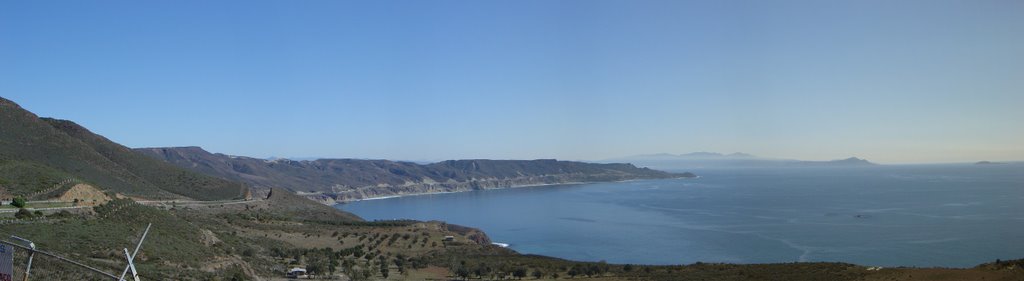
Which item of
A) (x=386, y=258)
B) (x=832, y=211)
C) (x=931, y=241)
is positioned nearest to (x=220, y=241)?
(x=386, y=258)

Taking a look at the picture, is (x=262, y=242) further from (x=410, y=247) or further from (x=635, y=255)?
(x=635, y=255)

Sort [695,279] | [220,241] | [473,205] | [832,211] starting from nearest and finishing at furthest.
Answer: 1. [695,279]
2. [220,241]
3. [832,211]
4. [473,205]

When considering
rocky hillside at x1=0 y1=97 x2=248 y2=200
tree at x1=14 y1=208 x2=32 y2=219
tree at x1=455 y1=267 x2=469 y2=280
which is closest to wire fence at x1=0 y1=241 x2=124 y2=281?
tree at x1=14 y1=208 x2=32 y2=219

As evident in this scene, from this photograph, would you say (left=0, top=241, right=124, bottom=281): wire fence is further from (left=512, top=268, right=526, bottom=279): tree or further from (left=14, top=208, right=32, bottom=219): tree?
(left=512, top=268, right=526, bottom=279): tree

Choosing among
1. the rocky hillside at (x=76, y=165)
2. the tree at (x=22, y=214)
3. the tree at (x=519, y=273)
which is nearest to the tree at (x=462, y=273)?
the tree at (x=519, y=273)

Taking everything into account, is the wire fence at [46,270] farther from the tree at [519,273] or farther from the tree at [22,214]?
the tree at [519,273]

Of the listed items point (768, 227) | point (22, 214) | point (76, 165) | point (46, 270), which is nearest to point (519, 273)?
point (46, 270)
